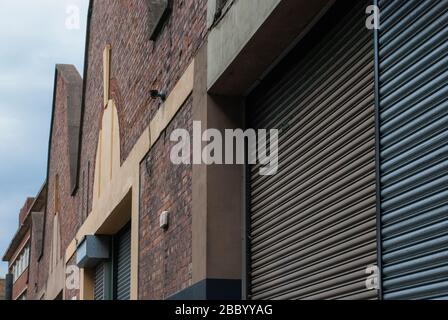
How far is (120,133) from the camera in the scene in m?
13.8

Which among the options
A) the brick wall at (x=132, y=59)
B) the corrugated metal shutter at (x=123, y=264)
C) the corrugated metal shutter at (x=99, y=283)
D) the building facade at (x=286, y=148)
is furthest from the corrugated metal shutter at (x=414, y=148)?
the corrugated metal shutter at (x=99, y=283)

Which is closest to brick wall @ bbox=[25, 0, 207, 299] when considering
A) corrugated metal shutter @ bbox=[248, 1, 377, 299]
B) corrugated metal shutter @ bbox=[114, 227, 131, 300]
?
corrugated metal shutter @ bbox=[248, 1, 377, 299]

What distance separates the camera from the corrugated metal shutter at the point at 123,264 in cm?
1426

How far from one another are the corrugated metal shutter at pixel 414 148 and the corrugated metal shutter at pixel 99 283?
11.0 meters

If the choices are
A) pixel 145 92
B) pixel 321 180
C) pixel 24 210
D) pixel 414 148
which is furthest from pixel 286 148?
pixel 24 210

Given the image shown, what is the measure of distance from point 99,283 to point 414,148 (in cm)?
1223

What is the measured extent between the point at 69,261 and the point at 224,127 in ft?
40.0

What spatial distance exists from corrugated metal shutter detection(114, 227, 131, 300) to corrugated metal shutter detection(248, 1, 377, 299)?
5981 millimetres

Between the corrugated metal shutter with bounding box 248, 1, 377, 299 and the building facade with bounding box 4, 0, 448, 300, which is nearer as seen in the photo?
the building facade with bounding box 4, 0, 448, 300

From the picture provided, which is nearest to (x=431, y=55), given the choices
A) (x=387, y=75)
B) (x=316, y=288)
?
(x=387, y=75)

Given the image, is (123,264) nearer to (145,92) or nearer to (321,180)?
(145,92)

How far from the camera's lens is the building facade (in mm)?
5504

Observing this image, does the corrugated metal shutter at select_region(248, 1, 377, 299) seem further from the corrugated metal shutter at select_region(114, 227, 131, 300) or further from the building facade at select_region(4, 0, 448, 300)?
the corrugated metal shutter at select_region(114, 227, 131, 300)
